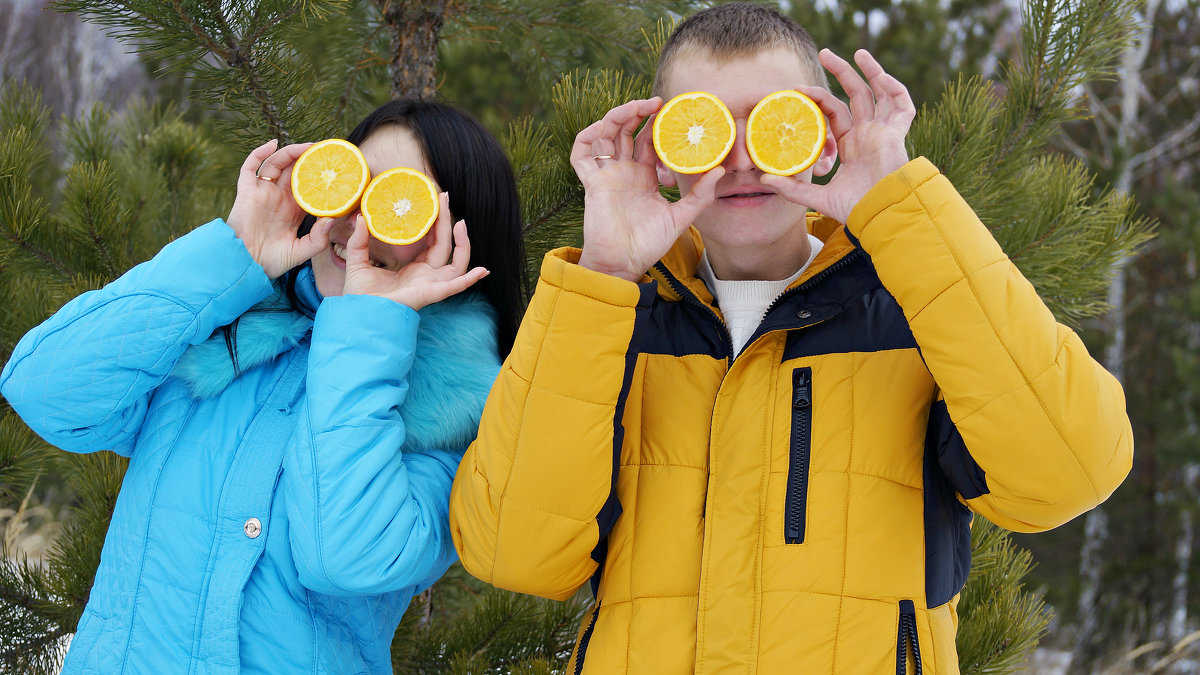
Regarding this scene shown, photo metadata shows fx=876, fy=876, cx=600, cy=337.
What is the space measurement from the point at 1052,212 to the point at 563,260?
1.59 meters

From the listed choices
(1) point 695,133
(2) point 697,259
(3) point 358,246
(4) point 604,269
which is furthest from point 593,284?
(3) point 358,246

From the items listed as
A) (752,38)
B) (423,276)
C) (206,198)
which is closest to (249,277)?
(423,276)

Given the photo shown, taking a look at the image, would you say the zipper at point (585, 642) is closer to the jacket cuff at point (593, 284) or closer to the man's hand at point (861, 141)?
the jacket cuff at point (593, 284)

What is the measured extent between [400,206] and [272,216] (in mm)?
336

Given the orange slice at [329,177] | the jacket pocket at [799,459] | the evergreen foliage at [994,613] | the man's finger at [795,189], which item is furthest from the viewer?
the evergreen foliage at [994,613]

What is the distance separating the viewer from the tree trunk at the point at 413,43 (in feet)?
8.64

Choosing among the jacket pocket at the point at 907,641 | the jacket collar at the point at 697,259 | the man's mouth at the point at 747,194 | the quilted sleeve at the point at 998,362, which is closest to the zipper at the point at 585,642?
the jacket pocket at the point at 907,641

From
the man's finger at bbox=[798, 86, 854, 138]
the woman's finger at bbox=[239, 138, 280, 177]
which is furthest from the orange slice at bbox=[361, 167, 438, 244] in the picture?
the man's finger at bbox=[798, 86, 854, 138]

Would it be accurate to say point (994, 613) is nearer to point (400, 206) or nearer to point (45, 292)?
point (400, 206)

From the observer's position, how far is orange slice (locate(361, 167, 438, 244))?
6.18 ft

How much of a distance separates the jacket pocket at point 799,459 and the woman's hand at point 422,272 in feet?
2.34

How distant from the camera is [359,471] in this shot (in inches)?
65.2

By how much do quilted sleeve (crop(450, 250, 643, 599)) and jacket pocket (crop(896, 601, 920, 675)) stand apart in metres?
0.56

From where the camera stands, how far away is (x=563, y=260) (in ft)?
5.38
